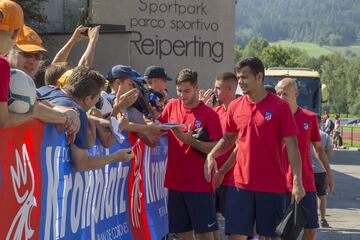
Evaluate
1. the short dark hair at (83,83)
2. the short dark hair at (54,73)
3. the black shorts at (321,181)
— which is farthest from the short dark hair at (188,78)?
the black shorts at (321,181)

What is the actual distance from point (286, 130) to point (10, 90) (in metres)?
3.29

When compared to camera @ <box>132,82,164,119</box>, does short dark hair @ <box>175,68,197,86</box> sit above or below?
above

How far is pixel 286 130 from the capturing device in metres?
6.57

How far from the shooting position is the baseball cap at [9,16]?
3.69m

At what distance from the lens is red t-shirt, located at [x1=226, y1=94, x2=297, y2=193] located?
6594mm

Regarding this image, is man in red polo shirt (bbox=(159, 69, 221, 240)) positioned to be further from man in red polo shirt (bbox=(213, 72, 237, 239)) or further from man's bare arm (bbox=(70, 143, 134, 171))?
man's bare arm (bbox=(70, 143, 134, 171))

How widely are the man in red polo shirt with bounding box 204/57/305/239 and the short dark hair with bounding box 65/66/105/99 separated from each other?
2124mm

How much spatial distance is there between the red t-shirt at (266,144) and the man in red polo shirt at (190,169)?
27.6 inches

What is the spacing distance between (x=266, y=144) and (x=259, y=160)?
158 mm

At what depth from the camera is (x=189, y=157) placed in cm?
736

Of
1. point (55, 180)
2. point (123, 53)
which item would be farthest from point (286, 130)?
point (123, 53)

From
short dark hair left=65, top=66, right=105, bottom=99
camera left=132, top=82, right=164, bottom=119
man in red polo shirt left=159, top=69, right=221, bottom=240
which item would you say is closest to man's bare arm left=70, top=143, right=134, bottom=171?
short dark hair left=65, top=66, right=105, bottom=99

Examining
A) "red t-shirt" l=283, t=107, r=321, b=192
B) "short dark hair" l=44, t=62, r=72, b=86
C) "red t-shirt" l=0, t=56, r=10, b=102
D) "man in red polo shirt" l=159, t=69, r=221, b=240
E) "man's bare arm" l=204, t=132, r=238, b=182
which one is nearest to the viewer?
"red t-shirt" l=0, t=56, r=10, b=102

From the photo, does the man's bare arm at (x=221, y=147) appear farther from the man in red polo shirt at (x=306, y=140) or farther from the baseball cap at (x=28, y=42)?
the baseball cap at (x=28, y=42)
